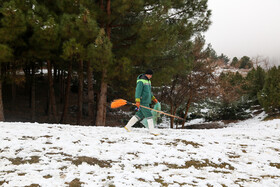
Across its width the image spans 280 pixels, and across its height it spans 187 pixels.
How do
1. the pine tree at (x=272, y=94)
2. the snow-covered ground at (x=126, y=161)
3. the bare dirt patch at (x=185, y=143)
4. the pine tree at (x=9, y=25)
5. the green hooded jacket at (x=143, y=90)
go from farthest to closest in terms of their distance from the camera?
1. the pine tree at (x=272, y=94)
2. the pine tree at (x=9, y=25)
3. the green hooded jacket at (x=143, y=90)
4. the bare dirt patch at (x=185, y=143)
5. the snow-covered ground at (x=126, y=161)

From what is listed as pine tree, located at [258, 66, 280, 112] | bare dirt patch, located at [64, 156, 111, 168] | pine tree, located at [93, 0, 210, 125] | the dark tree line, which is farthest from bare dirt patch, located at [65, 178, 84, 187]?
pine tree, located at [258, 66, 280, 112]

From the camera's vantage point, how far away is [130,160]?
14.3 feet

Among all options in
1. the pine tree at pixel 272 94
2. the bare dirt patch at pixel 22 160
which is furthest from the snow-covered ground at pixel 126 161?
the pine tree at pixel 272 94

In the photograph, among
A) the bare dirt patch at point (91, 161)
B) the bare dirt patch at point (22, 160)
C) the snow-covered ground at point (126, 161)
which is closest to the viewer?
the snow-covered ground at point (126, 161)

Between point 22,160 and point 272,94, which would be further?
point 272,94

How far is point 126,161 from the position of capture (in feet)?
14.0

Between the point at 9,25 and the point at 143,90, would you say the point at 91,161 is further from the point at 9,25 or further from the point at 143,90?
the point at 9,25

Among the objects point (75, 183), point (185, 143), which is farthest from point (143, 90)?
point (75, 183)

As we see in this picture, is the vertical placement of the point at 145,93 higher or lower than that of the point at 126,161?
higher

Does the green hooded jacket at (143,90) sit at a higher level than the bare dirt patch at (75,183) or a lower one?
higher

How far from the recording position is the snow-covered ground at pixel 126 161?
11.2ft

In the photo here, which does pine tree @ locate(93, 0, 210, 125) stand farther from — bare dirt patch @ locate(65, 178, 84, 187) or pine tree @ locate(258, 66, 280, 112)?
pine tree @ locate(258, 66, 280, 112)

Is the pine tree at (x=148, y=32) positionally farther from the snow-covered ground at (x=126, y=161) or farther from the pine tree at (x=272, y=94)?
the pine tree at (x=272, y=94)

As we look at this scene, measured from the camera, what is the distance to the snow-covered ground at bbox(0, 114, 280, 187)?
3.40m
